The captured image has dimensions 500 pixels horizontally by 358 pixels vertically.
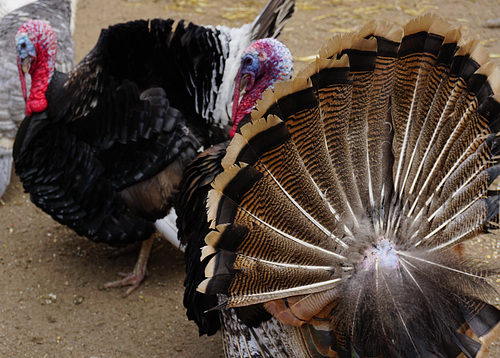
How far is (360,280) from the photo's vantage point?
2283 millimetres

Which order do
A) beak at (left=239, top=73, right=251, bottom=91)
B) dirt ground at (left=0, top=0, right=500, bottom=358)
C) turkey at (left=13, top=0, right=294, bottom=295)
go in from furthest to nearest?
turkey at (left=13, top=0, right=294, bottom=295)
dirt ground at (left=0, top=0, right=500, bottom=358)
beak at (left=239, top=73, right=251, bottom=91)

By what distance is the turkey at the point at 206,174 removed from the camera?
2889mm

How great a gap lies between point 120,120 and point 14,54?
1729mm

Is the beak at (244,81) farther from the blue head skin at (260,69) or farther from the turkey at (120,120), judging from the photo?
the turkey at (120,120)

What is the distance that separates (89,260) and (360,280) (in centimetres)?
248

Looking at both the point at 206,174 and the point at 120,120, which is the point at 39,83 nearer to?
the point at 120,120

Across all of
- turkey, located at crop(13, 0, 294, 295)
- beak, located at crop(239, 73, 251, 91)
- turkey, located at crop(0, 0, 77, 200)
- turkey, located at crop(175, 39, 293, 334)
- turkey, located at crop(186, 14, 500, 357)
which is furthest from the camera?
turkey, located at crop(0, 0, 77, 200)

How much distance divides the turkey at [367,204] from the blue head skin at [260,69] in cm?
81

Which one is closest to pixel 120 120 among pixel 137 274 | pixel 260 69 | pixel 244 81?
pixel 244 81

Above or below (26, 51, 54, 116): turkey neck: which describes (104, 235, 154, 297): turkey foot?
below

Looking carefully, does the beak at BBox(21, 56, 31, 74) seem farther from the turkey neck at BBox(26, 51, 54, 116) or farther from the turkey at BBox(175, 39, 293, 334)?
the turkey at BBox(175, 39, 293, 334)

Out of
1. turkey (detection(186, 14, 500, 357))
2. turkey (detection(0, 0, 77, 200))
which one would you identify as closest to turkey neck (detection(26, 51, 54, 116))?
turkey (detection(0, 0, 77, 200))

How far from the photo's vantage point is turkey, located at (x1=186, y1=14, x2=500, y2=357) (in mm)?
2211

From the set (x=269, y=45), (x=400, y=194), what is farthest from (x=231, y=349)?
(x=269, y=45)
